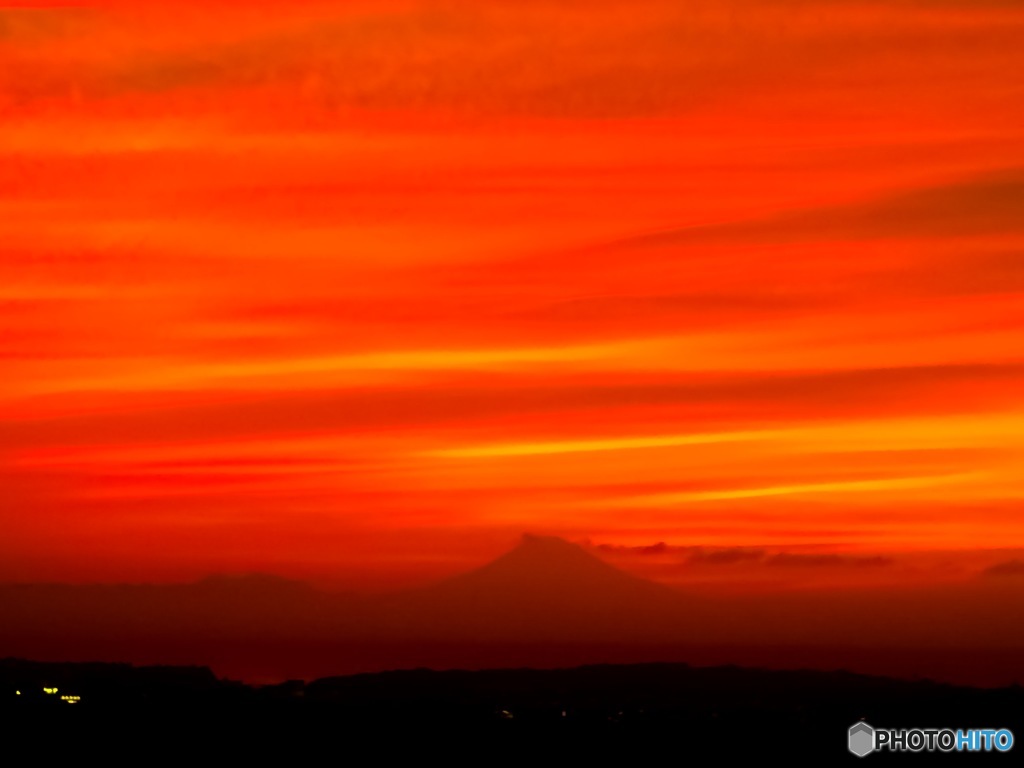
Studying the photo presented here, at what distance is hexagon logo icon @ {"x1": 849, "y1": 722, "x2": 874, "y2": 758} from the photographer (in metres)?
111

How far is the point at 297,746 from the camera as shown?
124562mm

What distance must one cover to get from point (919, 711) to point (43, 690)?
6337 centimetres

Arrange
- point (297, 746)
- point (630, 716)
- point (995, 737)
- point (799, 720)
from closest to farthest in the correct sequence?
point (995, 737), point (297, 746), point (799, 720), point (630, 716)

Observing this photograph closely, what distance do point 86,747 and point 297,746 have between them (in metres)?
11.6

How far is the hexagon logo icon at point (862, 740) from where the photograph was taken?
11144 cm

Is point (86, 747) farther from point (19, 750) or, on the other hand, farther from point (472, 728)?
point (472, 728)

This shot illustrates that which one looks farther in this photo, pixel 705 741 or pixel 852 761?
pixel 705 741

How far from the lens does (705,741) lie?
12838 centimetres

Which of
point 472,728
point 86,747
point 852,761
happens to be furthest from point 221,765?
point 852,761

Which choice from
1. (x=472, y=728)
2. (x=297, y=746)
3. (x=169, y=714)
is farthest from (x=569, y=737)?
(x=169, y=714)

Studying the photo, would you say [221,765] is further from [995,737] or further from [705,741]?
[995,737]

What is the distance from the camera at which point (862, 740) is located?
113438 mm

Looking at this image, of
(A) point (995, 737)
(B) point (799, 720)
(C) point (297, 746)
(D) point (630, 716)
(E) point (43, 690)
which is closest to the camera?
(A) point (995, 737)

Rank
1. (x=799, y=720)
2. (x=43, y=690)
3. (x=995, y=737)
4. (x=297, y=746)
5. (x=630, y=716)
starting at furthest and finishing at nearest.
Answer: (x=43, y=690) → (x=630, y=716) → (x=799, y=720) → (x=297, y=746) → (x=995, y=737)
